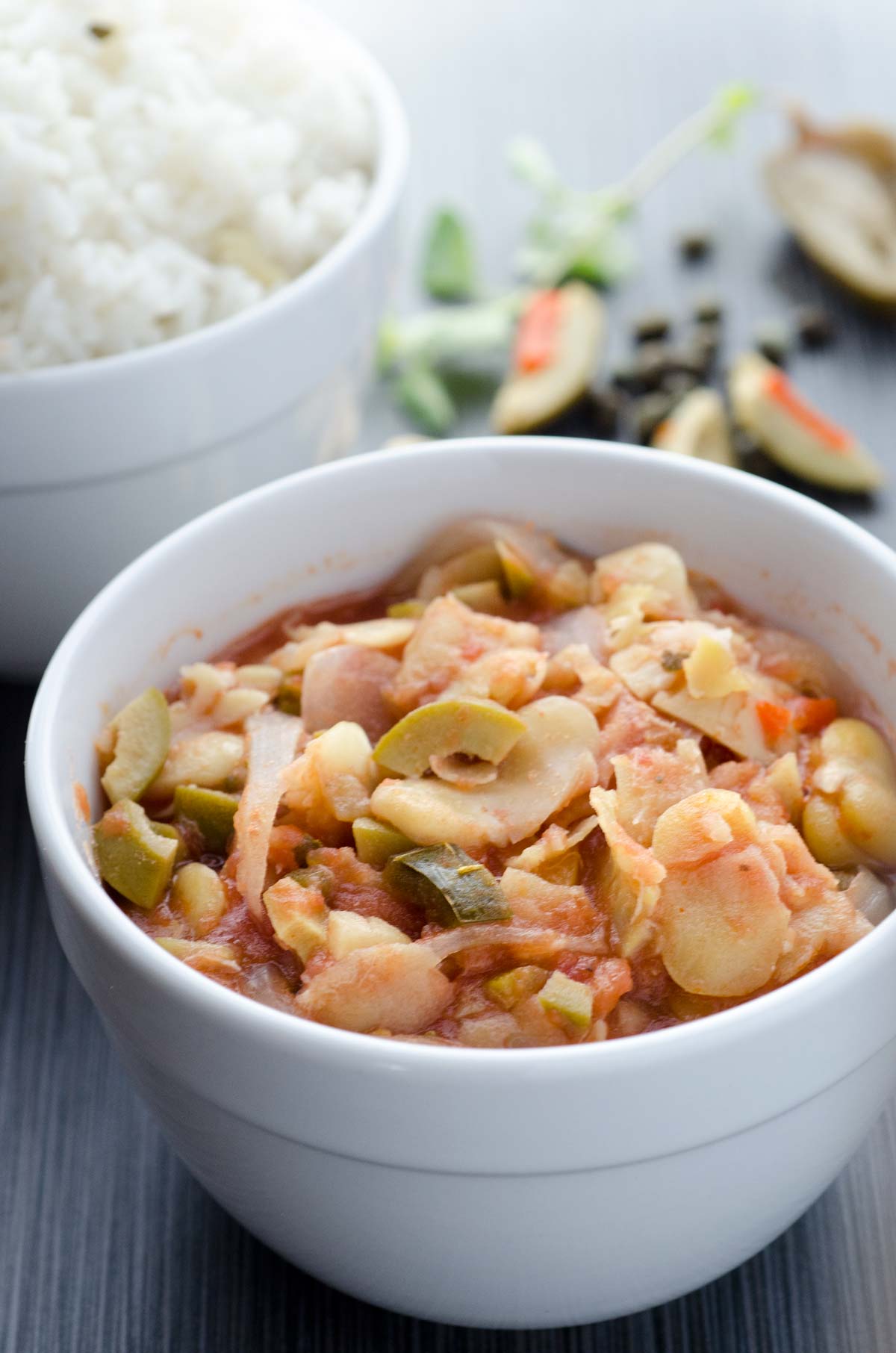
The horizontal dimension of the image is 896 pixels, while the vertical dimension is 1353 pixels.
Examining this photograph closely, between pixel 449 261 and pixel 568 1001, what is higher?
pixel 568 1001

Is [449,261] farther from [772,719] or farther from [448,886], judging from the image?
[448,886]

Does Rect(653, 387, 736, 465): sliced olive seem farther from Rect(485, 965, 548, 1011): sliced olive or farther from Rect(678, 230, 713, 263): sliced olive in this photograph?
Rect(485, 965, 548, 1011): sliced olive

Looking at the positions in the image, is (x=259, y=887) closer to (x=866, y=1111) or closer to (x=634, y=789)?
(x=634, y=789)

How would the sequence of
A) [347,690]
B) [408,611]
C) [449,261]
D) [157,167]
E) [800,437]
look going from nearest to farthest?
[347,690] → [408,611] → [157,167] → [800,437] → [449,261]

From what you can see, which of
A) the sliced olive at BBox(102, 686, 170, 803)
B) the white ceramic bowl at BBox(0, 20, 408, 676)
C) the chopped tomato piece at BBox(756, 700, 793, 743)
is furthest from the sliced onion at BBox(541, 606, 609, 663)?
the white ceramic bowl at BBox(0, 20, 408, 676)

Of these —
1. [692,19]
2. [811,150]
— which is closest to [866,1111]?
[811,150]

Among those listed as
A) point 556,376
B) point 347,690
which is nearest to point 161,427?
point 347,690
